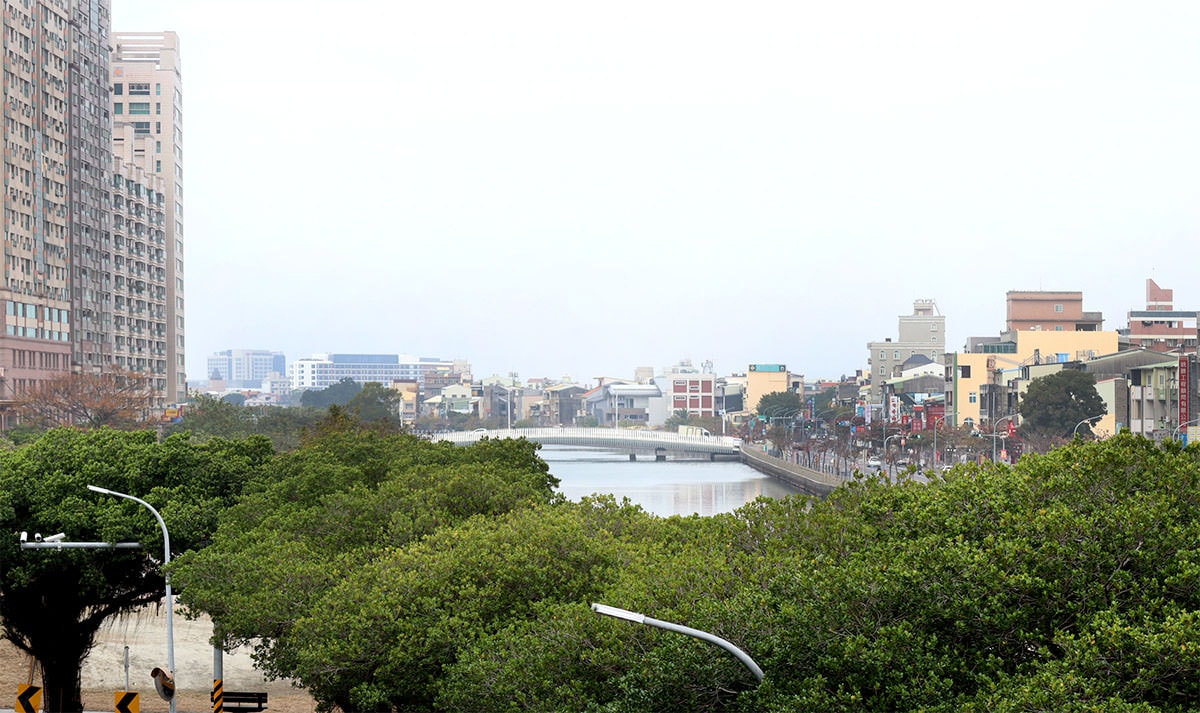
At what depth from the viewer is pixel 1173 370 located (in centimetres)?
7362

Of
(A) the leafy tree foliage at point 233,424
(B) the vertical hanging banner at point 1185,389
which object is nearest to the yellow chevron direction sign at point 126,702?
(B) the vertical hanging banner at point 1185,389

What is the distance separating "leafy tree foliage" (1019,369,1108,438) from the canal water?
17020 mm

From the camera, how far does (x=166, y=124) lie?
423 ft

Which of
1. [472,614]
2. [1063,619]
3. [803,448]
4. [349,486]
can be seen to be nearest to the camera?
[1063,619]

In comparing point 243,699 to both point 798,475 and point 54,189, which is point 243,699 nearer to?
point 54,189

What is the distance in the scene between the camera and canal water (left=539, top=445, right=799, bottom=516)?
8700 cm

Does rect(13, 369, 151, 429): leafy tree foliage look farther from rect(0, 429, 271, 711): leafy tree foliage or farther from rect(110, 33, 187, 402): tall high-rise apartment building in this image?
rect(0, 429, 271, 711): leafy tree foliage

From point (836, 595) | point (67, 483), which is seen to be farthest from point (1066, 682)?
point (67, 483)

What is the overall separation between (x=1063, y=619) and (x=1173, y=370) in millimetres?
65063

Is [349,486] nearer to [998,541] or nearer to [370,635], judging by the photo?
[370,635]

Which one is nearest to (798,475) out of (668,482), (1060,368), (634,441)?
(668,482)

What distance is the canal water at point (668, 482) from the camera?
285 feet

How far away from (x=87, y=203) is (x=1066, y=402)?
70.6m

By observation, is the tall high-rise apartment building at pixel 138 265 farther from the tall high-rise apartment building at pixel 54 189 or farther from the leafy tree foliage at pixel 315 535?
the leafy tree foliage at pixel 315 535
